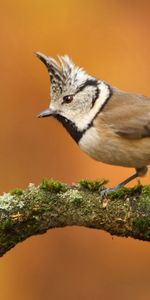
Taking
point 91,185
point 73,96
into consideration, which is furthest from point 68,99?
point 91,185

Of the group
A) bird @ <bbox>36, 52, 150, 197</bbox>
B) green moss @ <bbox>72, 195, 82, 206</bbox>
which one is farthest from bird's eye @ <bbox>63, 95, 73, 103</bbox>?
green moss @ <bbox>72, 195, 82, 206</bbox>

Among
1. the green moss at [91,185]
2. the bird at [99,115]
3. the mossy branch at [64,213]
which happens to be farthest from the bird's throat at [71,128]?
the mossy branch at [64,213]

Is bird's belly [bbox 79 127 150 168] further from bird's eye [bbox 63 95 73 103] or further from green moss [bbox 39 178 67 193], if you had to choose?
green moss [bbox 39 178 67 193]

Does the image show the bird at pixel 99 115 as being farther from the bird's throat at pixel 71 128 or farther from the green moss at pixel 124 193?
the green moss at pixel 124 193

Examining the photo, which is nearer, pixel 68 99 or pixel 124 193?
pixel 124 193

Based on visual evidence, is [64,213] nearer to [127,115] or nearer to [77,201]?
[77,201]
